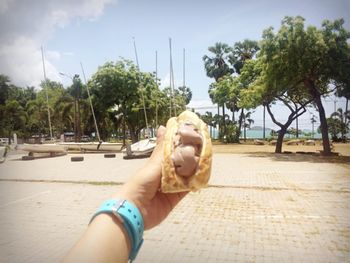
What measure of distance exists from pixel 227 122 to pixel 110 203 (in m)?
37.2

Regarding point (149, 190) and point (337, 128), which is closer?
point (149, 190)

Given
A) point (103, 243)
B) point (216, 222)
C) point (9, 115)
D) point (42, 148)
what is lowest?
point (216, 222)

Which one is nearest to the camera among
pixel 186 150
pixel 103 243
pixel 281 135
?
pixel 103 243

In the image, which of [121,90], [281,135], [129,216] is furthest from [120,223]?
[121,90]

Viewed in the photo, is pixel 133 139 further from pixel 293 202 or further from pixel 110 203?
pixel 110 203

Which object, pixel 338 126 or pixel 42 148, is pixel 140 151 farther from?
pixel 338 126

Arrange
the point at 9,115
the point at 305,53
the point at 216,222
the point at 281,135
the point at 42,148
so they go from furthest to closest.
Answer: the point at 281,135 < the point at 42,148 < the point at 305,53 < the point at 9,115 < the point at 216,222

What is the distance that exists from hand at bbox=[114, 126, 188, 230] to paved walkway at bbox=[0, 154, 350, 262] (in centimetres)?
271

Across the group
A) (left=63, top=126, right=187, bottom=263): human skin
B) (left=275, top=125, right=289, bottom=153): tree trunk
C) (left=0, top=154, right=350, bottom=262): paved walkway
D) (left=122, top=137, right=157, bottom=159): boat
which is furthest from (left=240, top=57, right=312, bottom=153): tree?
(left=63, top=126, right=187, bottom=263): human skin

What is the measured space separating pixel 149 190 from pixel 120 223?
15cm

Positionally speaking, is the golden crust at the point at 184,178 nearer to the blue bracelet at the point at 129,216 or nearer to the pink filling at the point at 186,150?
the pink filling at the point at 186,150

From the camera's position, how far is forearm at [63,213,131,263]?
0.87 meters

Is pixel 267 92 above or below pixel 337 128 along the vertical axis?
above

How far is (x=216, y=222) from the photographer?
Result: 16.6ft
